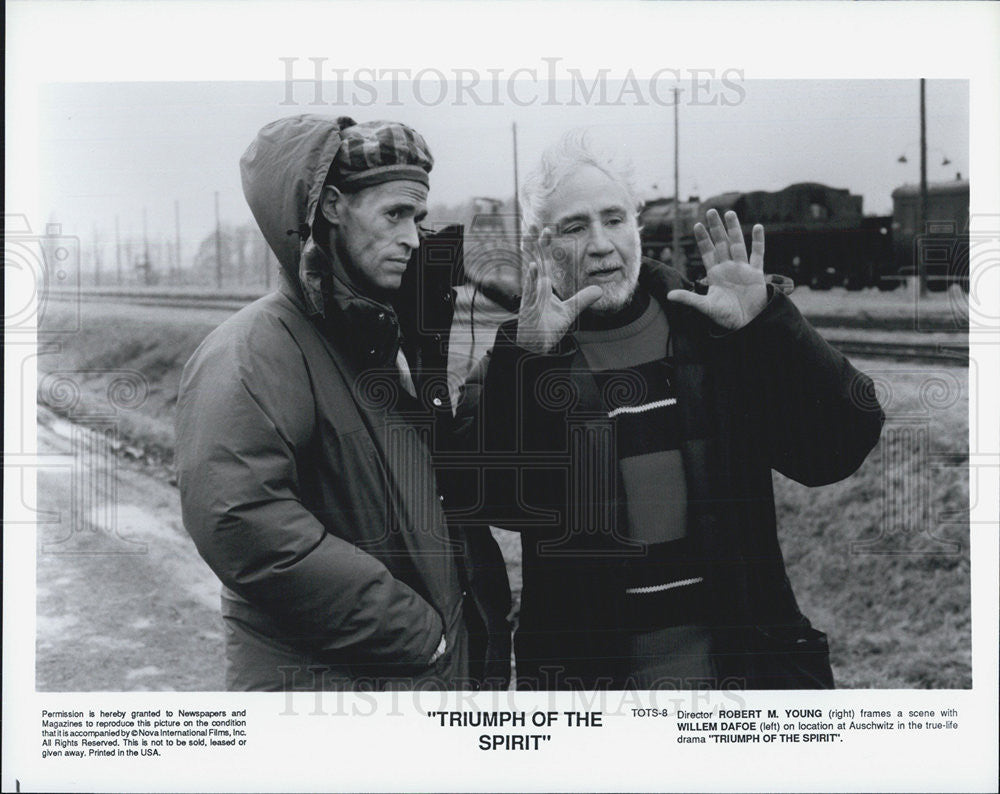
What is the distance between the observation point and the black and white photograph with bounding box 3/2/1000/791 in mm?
3973

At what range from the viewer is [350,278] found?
381 cm

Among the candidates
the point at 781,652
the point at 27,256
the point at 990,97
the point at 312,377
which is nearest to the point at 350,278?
the point at 312,377

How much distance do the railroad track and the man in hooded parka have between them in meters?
0.23

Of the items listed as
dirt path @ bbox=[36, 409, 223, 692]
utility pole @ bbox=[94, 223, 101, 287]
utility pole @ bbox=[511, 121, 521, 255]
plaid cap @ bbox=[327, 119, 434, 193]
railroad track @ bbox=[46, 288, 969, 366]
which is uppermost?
plaid cap @ bbox=[327, 119, 434, 193]

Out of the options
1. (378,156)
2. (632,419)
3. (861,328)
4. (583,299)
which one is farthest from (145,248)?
(861,328)

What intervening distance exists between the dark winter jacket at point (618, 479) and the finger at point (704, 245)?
126mm

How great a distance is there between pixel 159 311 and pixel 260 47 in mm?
1044

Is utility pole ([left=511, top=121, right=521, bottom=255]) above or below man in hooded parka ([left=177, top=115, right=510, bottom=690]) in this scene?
above

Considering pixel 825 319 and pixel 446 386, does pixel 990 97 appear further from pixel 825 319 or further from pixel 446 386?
pixel 446 386

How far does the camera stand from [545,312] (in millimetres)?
3992

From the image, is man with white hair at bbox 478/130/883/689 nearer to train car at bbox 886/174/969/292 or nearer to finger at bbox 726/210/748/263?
finger at bbox 726/210/748/263

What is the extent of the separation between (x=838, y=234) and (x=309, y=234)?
1939 mm

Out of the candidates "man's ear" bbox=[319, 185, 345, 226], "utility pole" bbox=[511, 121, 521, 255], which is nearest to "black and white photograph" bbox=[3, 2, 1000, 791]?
"utility pole" bbox=[511, 121, 521, 255]

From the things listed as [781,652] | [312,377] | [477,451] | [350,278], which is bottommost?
[781,652]
